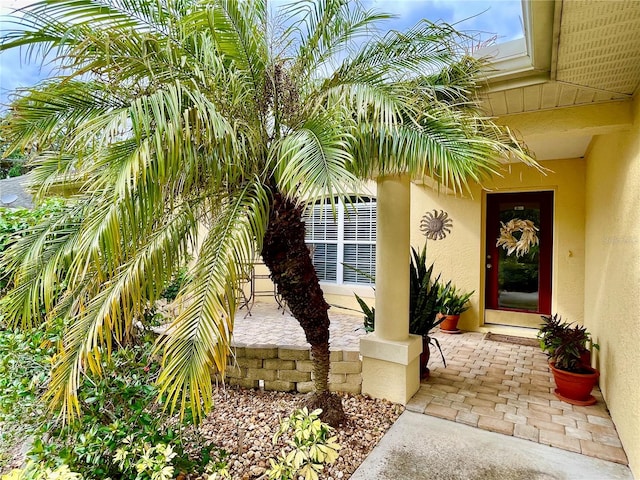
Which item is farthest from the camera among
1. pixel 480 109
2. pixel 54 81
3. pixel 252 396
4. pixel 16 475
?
pixel 252 396

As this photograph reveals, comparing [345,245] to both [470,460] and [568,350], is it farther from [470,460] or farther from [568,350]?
[470,460]

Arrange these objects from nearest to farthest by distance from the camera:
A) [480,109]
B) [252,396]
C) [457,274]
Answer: [480,109], [252,396], [457,274]

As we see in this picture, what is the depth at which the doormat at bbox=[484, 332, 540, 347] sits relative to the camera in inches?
234

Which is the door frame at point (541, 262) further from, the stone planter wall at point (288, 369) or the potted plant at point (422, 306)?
the stone planter wall at point (288, 369)

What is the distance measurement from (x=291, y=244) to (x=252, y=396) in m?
2.28

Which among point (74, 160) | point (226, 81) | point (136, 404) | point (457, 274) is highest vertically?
point (226, 81)

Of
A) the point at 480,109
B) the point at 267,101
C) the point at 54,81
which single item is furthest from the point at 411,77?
the point at 54,81

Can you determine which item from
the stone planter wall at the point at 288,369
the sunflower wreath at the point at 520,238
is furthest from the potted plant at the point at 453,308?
the stone planter wall at the point at 288,369

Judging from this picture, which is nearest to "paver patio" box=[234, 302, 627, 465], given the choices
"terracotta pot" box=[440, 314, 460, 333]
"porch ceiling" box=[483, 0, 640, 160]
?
"terracotta pot" box=[440, 314, 460, 333]

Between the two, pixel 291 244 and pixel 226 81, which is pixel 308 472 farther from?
pixel 226 81

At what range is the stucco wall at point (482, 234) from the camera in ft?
19.3

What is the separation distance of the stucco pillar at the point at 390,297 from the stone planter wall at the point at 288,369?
17 cm

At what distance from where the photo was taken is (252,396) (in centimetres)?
425

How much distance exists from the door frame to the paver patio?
0.89 meters
